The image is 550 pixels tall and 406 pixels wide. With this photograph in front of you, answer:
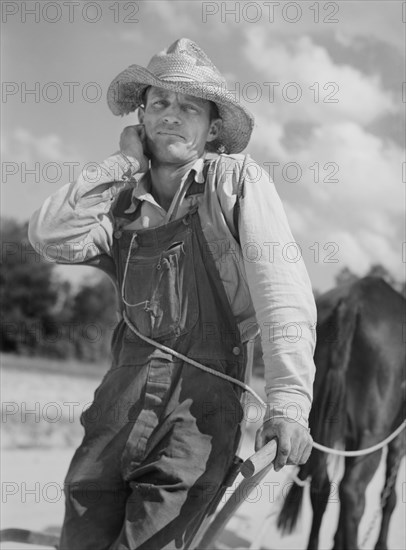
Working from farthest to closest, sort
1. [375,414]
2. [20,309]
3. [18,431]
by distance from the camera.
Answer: [20,309]
[18,431]
[375,414]

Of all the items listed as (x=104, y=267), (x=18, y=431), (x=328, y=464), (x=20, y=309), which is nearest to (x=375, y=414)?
(x=328, y=464)

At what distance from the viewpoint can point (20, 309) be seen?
876 inches

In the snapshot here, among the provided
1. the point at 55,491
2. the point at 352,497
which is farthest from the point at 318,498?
the point at 55,491

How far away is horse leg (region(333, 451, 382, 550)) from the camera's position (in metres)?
3.92

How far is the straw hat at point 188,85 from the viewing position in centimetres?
191

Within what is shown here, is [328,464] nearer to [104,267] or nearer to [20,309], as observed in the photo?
[104,267]

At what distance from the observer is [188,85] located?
1.89 m

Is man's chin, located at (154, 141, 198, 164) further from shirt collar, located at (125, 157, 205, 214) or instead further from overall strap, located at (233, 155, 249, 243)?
overall strap, located at (233, 155, 249, 243)

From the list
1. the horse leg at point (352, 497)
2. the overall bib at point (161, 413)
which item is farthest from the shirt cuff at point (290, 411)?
the horse leg at point (352, 497)

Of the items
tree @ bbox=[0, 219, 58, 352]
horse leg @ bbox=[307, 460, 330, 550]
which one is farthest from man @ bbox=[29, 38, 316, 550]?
tree @ bbox=[0, 219, 58, 352]

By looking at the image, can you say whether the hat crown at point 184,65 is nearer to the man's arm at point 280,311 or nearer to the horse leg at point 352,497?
the man's arm at point 280,311

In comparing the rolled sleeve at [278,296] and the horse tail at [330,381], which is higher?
the rolled sleeve at [278,296]

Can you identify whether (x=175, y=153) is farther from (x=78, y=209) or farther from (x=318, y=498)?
(x=318, y=498)

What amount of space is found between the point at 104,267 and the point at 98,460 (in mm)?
536
